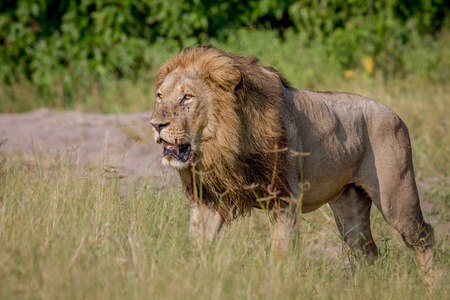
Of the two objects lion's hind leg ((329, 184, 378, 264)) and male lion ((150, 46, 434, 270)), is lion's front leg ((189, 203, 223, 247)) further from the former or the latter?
lion's hind leg ((329, 184, 378, 264))

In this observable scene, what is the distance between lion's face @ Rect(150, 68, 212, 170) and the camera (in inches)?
146

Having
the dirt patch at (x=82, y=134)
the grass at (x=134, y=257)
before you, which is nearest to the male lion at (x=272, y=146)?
the grass at (x=134, y=257)

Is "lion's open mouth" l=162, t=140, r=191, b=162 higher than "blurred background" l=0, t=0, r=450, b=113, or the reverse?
"lion's open mouth" l=162, t=140, r=191, b=162

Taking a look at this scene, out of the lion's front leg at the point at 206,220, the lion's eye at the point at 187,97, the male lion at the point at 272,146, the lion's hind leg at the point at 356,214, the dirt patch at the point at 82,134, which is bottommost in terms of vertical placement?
the dirt patch at the point at 82,134

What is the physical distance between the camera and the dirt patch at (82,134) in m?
6.52

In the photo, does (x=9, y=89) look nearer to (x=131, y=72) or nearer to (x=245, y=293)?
(x=131, y=72)

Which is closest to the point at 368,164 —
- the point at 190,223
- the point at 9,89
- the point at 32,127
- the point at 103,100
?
the point at 190,223

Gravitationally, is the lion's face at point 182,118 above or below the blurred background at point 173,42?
above

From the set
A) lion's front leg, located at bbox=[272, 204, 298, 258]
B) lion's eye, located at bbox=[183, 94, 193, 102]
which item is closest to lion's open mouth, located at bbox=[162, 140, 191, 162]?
lion's eye, located at bbox=[183, 94, 193, 102]

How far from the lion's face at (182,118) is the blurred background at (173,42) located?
667cm

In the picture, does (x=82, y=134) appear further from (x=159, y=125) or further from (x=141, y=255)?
(x=141, y=255)

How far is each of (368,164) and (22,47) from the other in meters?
8.17

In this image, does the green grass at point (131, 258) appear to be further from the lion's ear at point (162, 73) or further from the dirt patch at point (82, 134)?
the dirt patch at point (82, 134)

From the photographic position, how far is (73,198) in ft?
13.9
